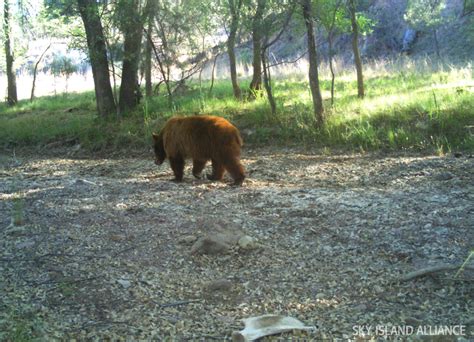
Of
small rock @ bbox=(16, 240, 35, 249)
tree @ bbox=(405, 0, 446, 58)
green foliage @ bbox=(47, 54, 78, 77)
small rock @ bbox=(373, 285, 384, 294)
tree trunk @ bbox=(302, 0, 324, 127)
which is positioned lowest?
small rock @ bbox=(373, 285, 384, 294)

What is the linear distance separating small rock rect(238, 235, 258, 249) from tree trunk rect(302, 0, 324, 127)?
6385mm

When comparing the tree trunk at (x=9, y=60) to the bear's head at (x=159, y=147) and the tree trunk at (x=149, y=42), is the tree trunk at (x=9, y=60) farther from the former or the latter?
the bear's head at (x=159, y=147)

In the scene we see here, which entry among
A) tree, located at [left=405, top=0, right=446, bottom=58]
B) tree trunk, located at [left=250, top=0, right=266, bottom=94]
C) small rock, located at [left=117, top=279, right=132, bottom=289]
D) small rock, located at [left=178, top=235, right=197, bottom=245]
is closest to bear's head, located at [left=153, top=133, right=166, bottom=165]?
tree trunk, located at [left=250, top=0, right=266, bottom=94]

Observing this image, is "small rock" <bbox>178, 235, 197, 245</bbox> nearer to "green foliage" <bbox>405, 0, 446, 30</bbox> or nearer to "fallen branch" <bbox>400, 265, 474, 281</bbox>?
"fallen branch" <bbox>400, 265, 474, 281</bbox>

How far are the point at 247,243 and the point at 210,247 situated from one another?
1.26ft

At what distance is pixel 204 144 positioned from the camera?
8.32m

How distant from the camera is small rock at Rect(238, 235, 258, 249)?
526cm

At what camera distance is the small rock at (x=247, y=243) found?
17.3 feet

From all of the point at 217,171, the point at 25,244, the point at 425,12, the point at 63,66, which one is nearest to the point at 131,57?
the point at 217,171

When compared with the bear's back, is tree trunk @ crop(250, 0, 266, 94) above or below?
above

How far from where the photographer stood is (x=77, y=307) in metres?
4.01

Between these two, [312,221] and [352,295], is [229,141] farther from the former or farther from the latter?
[352,295]

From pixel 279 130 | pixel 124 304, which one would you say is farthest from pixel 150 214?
pixel 279 130

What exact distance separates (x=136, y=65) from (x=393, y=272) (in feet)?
36.1
